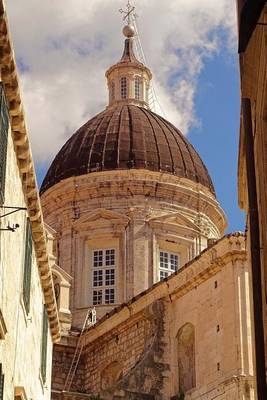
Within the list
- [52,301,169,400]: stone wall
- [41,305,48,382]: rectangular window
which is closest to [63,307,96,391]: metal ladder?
[52,301,169,400]: stone wall

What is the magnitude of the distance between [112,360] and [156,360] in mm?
3579

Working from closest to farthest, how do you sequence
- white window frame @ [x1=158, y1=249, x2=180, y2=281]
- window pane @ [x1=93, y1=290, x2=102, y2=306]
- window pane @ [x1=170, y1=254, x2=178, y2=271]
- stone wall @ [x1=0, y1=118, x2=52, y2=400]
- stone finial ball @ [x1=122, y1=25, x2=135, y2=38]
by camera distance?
stone wall @ [x1=0, y1=118, x2=52, y2=400] < window pane @ [x1=93, y1=290, x2=102, y2=306] < white window frame @ [x1=158, y1=249, x2=180, y2=281] < window pane @ [x1=170, y1=254, x2=178, y2=271] < stone finial ball @ [x1=122, y1=25, x2=135, y2=38]

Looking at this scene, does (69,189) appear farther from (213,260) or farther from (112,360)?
(213,260)

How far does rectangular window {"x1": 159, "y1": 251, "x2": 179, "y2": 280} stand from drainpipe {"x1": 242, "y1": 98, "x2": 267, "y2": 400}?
2575 centimetres

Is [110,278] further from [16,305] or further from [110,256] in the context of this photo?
[16,305]

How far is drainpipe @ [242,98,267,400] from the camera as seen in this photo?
41.4ft

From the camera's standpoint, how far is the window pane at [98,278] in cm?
3934

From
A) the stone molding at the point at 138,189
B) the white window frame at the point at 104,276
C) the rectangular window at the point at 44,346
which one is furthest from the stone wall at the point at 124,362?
the rectangular window at the point at 44,346

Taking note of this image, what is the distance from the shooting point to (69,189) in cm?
4034

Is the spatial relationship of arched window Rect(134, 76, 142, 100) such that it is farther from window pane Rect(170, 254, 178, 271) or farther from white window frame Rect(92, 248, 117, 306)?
window pane Rect(170, 254, 178, 271)

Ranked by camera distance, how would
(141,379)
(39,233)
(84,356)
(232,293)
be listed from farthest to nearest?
(84,356) → (141,379) → (232,293) → (39,233)

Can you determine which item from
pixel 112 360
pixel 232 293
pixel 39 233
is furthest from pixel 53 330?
pixel 112 360

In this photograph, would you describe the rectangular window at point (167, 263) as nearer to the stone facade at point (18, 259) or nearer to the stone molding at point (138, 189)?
the stone molding at point (138, 189)

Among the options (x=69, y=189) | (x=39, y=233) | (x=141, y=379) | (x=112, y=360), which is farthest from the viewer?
(x=69, y=189)
